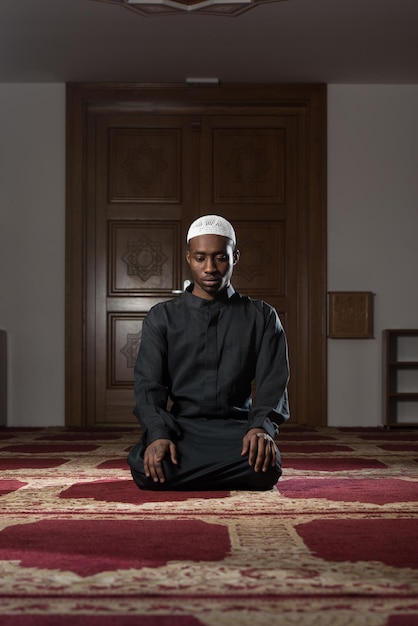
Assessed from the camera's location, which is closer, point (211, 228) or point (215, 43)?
point (211, 228)

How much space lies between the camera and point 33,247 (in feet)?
23.7

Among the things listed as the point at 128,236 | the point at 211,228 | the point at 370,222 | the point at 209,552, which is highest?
the point at 370,222

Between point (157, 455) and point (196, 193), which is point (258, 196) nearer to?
point (196, 193)

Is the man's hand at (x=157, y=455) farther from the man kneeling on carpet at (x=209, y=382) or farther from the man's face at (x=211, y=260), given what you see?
the man's face at (x=211, y=260)

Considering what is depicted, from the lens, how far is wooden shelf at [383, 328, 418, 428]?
691cm

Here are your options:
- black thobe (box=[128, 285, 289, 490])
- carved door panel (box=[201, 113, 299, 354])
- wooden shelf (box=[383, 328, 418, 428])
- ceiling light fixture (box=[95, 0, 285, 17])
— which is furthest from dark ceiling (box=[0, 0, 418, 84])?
black thobe (box=[128, 285, 289, 490])

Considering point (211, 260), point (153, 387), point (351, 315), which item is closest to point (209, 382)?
point (153, 387)

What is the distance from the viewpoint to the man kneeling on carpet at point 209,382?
9.58 feet

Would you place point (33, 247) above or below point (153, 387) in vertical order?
above

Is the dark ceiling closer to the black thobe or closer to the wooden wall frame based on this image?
the wooden wall frame

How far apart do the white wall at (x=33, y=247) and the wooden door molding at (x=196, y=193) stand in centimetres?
10

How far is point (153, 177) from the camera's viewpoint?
7324 mm

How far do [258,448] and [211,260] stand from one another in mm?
673

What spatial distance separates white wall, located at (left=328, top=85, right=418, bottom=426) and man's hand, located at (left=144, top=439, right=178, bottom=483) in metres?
4.46
